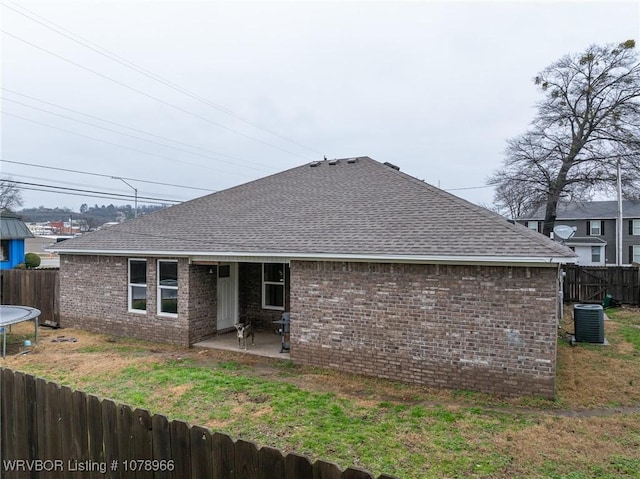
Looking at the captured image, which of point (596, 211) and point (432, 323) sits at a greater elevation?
point (596, 211)

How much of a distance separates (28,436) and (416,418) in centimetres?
482

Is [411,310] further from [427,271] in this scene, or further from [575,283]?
[575,283]

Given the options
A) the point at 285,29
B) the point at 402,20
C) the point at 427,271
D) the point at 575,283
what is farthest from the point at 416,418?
the point at 575,283

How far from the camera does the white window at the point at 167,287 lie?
1120cm

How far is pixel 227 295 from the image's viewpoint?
1216 centimetres

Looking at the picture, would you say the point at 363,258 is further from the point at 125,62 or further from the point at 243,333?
the point at 125,62

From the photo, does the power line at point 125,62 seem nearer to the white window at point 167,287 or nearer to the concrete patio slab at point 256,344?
the white window at point 167,287

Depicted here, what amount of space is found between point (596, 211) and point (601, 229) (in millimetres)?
2026

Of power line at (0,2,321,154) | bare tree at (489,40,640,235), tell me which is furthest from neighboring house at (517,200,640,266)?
power line at (0,2,321,154)

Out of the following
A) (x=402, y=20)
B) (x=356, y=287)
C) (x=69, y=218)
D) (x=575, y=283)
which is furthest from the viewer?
(x=69, y=218)

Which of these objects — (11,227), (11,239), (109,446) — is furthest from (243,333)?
(11,227)

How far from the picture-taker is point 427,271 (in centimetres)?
774

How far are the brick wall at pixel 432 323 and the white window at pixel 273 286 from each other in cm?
Answer: 306

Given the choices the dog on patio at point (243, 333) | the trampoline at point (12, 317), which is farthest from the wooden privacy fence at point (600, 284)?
the trampoline at point (12, 317)
